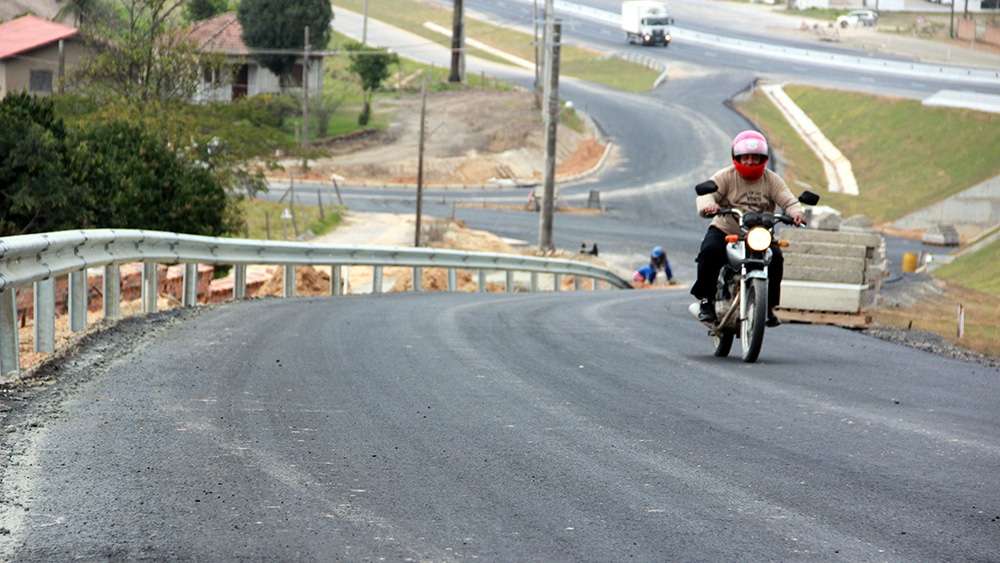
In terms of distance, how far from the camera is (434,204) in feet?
244

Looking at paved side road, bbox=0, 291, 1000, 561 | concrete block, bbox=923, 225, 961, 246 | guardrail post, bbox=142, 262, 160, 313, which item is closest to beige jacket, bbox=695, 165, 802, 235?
paved side road, bbox=0, 291, 1000, 561

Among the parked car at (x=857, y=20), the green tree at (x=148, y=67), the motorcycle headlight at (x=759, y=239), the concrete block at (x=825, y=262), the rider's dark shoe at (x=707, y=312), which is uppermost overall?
the parked car at (x=857, y=20)

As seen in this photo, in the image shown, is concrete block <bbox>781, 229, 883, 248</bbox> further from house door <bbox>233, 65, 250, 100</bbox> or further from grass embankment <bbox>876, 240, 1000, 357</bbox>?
house door <bbox>233, 65, 250, 100</bbox>

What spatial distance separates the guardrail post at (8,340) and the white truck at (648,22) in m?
111

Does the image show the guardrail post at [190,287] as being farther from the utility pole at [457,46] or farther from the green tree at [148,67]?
the utility pole at [457,46]

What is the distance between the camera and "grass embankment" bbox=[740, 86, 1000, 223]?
71.9 meters

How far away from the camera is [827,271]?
20.5 m

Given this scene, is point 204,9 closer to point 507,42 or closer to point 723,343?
point 507,42

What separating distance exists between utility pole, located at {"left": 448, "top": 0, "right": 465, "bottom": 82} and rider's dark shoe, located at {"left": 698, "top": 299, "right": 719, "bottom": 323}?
83895mm

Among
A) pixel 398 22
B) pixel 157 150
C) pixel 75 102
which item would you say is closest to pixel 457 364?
pixel 157 150

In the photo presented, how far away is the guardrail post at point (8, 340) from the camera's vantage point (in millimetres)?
10906

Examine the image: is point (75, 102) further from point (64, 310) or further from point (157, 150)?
point (64, 310)

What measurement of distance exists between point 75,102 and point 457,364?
40.7 m

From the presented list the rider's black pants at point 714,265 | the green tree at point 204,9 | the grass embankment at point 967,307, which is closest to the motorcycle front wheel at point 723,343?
the rider's black pants at point 714,265
